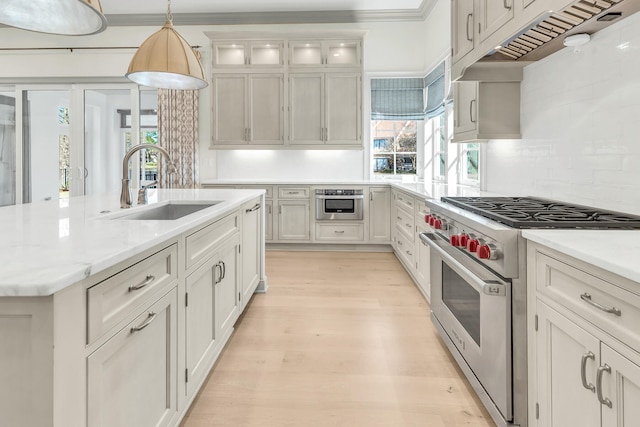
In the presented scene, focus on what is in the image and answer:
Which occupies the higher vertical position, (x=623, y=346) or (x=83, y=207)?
(x=83, y=207)

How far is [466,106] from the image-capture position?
3.01m

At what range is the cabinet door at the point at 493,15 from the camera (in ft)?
6.57

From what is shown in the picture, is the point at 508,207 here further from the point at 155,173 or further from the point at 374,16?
the point at 155,173

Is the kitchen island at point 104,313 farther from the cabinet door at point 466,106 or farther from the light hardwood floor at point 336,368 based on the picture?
the cabinet door at point 466,106

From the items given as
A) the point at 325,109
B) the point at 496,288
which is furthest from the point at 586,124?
the point at 325,109

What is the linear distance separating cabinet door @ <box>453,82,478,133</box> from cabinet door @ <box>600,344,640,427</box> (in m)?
2.08

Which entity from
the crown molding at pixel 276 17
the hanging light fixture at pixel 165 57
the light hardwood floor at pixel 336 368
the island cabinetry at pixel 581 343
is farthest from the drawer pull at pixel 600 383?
the crown molding at pixel 276 17

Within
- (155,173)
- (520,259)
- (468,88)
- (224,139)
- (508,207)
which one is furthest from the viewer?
(155,173)

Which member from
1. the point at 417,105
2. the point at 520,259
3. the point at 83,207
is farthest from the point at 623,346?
the point at 417,105

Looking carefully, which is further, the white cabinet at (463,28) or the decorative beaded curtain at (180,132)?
the decorative beaded curtain at (180,132)

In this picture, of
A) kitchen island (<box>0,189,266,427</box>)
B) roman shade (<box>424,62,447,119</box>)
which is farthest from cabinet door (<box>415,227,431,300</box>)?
roman shade (<box>424,62,447,119</box>)

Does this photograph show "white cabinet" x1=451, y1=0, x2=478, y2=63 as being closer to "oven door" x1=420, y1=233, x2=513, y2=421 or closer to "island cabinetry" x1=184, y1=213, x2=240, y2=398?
"oven door" x1=420, y1=233, x2=513, y2=421

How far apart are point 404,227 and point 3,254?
3725 mm

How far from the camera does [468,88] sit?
116 inches
